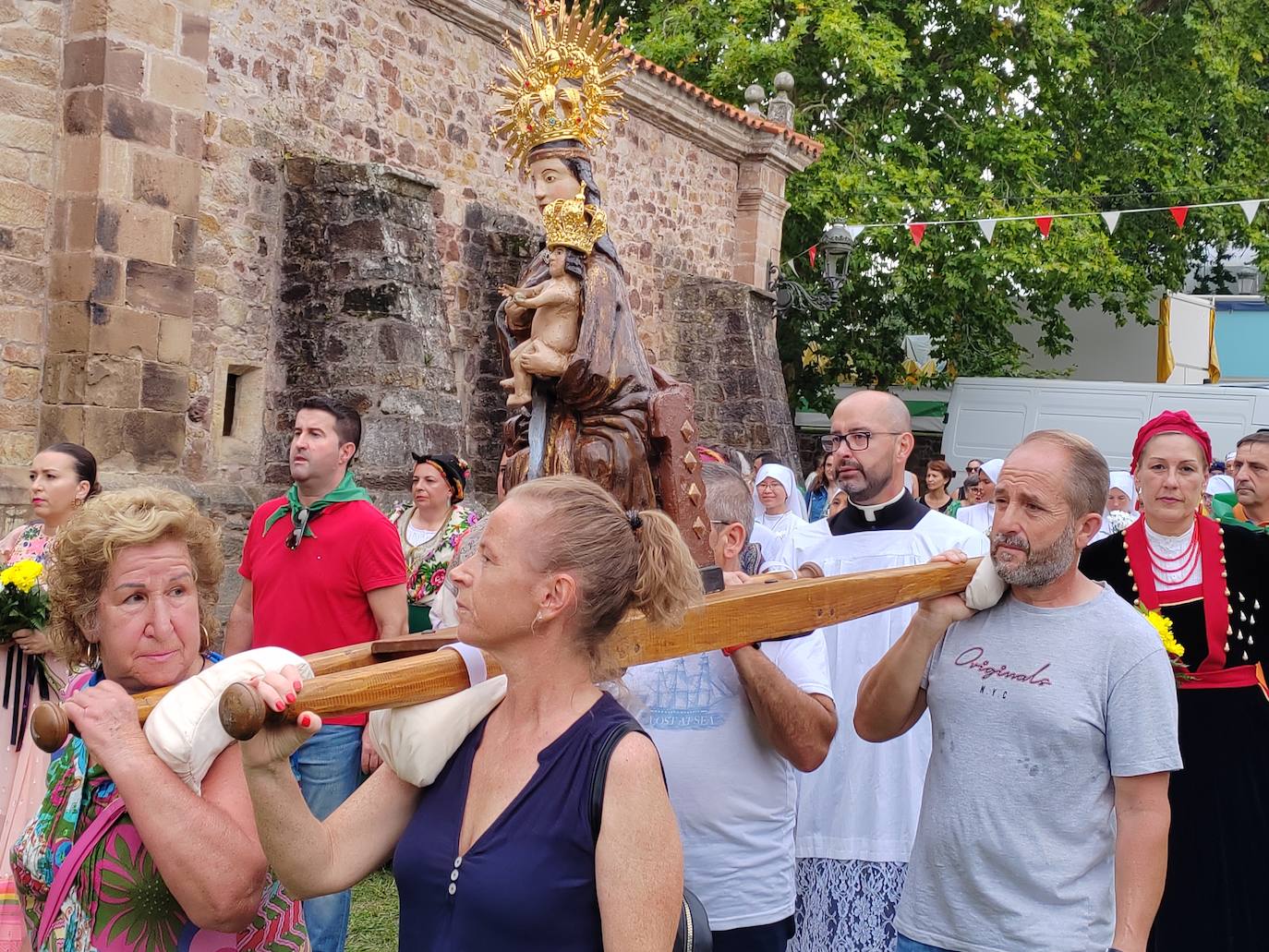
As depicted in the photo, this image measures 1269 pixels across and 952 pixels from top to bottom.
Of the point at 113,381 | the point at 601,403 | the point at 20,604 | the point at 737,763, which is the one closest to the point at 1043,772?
the point at 737,763

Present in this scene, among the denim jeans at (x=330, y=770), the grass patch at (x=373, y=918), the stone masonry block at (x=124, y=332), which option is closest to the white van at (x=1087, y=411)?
the stone masonry block at (x=124, y=332)

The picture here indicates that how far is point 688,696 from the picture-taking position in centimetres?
331

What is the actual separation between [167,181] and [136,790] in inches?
296

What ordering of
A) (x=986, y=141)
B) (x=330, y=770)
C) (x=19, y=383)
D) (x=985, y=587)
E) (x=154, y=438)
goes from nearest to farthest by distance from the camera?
(x=985, y=587) < (x=330, y=770) < (x=19, y=383) < (x=154, y=438) < (x=986, y=141)

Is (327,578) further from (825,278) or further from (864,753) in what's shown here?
(825,278)

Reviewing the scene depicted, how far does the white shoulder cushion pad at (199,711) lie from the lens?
6.71 ft

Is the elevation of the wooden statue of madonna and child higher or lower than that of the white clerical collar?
higher

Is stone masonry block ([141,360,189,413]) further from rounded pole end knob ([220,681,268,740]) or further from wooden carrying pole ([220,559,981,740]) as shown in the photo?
rounded pole end knob ([220,681,268,740])

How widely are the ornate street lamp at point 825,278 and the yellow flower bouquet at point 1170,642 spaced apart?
13.7 metres

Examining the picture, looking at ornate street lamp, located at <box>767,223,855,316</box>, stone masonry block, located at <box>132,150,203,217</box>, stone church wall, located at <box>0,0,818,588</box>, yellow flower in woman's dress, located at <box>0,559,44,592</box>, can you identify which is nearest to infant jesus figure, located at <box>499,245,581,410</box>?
yellow flower in woman's dress, located at <box>0,559,44,592</box>

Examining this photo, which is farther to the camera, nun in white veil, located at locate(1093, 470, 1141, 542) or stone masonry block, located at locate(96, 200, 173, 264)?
stone masonry block, located at locate(96, 200, 173, 264)

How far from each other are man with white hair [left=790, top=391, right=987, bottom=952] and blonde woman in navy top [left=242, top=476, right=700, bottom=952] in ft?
5.67

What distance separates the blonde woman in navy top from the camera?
204 centimetres

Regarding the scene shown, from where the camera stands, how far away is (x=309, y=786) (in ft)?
16.2
